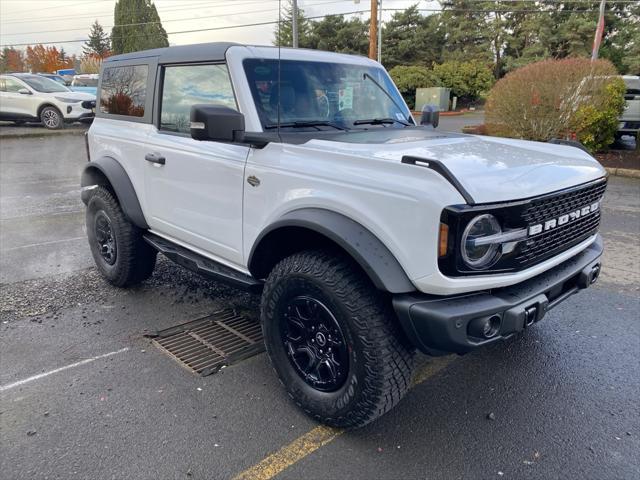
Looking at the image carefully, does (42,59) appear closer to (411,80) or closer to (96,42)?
(96,42)

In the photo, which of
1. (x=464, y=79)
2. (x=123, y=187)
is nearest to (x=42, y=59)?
(x=464, y=79)

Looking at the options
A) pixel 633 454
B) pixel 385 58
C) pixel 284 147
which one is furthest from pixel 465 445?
pixel 385 58

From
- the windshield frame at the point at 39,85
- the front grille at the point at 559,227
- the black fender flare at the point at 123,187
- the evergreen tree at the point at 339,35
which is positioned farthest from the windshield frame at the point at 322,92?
the evergreen tree at the point at 339,35

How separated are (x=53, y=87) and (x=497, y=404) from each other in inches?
725

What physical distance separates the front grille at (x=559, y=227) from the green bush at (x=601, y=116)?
Answer: 9427 mm

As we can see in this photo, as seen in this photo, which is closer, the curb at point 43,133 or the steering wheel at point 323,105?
the steering wheel at point 323,105

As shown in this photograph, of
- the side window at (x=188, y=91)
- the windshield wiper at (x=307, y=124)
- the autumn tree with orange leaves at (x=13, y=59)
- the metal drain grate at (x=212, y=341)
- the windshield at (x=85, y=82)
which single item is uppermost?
the autumn tree with orange leaves at (x=13, y=59)

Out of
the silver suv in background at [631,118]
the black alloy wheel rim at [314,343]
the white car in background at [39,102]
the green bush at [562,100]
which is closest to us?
the black alloy wheel rim at [314,343]

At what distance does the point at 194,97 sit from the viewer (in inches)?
144

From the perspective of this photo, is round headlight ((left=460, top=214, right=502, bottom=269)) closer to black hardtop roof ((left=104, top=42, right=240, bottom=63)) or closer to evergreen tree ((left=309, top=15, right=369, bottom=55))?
black hardtop roof ((left=104, top=42, right=240, bottom=63))

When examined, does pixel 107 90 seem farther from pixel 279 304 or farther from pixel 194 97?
pixel 279 304

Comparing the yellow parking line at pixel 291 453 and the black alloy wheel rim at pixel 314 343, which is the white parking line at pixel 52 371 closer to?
the black alloy wheel rim at pixel 314 343

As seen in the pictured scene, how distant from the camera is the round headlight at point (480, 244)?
225cm

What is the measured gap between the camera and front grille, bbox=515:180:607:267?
2439 millimetres
